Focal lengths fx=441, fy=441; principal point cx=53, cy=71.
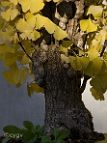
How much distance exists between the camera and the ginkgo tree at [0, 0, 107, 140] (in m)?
1.22

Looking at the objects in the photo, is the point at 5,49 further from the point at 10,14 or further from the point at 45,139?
the point at 45,139

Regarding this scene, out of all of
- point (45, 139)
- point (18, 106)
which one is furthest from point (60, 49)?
point (18, 106)

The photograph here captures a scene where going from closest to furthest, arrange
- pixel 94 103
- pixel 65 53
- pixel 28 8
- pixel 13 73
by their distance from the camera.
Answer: pixel 28 8
pixel 65 53
pixel 13 73
pixel 94 103

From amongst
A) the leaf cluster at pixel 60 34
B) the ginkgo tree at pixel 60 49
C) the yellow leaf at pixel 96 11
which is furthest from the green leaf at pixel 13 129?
the yellow leaf at pixel 96 11

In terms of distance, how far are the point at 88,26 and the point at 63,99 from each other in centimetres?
26

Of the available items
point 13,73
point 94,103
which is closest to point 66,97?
point 13,73

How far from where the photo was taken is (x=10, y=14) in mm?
1219

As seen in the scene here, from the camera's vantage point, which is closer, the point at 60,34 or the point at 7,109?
the point at 60,34

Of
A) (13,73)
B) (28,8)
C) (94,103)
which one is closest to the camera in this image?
(28,8)

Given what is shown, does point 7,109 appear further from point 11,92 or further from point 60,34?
point 60,34

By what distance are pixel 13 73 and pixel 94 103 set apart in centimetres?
162

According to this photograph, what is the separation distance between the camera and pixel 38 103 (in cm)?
308

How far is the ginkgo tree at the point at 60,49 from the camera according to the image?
1216 millimetres

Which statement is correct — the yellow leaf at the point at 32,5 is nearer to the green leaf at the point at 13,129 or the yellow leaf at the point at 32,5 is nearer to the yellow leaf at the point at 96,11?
the yellow leaf at the point at 96,11
